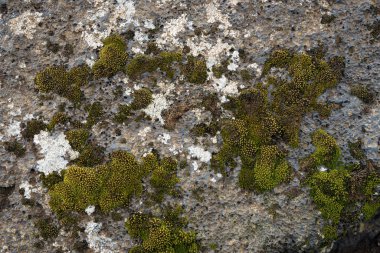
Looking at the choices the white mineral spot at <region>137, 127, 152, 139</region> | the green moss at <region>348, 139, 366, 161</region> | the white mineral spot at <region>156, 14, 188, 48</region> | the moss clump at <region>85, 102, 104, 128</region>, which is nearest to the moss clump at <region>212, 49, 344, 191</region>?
the green moss at <region>348, 139, 366, 161</region>

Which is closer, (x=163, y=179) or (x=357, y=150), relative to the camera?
(x=163, y=179)

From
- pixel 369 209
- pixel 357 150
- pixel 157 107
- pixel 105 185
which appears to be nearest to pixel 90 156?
pixel 105 185

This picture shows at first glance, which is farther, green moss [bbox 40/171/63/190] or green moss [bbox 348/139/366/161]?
green moss [bbox 348/139/366/161]

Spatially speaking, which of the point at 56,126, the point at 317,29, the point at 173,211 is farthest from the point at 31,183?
the point at 317,29

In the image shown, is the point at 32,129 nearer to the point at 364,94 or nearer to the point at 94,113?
the point at 94,113

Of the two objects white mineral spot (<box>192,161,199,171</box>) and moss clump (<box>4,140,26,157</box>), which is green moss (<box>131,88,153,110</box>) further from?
moss clump (<box>4,140,26,157</box>)

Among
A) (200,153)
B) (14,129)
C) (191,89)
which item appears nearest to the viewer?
(200,153)

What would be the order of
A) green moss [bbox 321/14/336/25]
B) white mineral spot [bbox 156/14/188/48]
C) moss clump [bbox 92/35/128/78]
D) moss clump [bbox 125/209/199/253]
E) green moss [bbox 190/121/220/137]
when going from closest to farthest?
moss clump [bbox 125/209/199/253] < green moss [bbox 190/121/220/137] < moss clump [bbox 92/35/128/78] < white mineral spot [bbox 156/14/188/48] < green moss [bbox 321/14/336/25]
